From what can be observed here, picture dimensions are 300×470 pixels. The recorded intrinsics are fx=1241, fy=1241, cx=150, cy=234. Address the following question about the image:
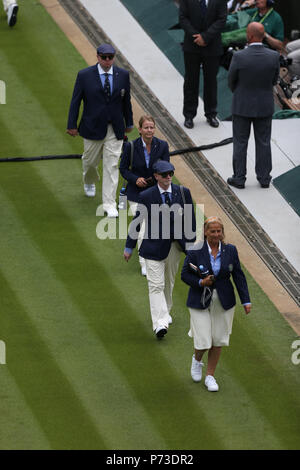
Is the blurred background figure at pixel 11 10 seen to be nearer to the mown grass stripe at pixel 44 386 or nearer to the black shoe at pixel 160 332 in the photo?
the mown grass stripe at pixel 44 386

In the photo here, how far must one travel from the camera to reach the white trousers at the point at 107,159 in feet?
54.1

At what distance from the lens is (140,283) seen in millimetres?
15164

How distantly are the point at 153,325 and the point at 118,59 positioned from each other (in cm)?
856

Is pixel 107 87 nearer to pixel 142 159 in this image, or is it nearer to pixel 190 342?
pixel 142 159

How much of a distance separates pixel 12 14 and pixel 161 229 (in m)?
9.57

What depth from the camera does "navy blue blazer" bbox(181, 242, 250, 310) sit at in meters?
12.6

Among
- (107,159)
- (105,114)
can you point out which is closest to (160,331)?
(107,159)

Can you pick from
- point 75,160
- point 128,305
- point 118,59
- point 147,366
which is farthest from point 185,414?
point 118,59

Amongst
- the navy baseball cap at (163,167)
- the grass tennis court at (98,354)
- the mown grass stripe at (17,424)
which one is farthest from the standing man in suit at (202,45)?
the mown grass stripe at (17,424)

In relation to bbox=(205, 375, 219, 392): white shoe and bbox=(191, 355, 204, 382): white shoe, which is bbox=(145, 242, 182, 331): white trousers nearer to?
bbox=(191, 355, 204, 382): white shoe

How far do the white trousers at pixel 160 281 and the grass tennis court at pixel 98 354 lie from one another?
0.31 metres

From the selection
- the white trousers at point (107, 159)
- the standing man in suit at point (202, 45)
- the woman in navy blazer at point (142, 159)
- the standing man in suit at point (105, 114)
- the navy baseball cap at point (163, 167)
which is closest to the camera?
the navy baseball cap at point (163, 167)

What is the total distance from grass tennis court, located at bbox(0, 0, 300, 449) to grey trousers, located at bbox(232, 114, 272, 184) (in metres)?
2.20
